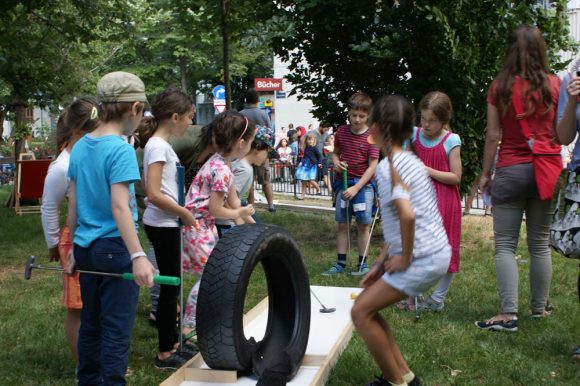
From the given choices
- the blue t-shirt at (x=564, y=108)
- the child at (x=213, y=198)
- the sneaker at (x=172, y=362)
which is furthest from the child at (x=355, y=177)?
the sneaker at (x=172, y=362)

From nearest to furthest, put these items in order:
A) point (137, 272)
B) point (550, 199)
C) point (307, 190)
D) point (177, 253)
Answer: point (137, 272) < point (177, 253) < point (550, 199) < point (307, 190)

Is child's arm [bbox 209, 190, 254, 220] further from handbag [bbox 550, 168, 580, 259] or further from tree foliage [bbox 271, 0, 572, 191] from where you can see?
tree foliage [bbox 271, 0, 572, 191]

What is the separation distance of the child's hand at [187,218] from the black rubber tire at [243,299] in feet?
1.45

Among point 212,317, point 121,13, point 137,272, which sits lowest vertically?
point 212,317

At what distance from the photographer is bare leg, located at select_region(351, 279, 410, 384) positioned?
12.8 ft

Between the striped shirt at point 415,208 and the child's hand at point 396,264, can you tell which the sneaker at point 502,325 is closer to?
the striped shirt at point 415,208

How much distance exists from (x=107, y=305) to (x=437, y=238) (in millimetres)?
1665

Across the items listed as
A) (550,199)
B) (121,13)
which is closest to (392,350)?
(550,199)

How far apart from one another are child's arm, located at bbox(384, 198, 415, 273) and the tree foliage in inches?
193

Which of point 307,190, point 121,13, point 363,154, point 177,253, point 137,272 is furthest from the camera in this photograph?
point 307,190

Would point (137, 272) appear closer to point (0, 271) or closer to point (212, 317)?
point (212, 317)

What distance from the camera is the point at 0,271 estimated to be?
8.78 m

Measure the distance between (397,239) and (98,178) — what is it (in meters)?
1.50

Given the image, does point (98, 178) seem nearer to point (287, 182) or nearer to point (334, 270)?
point (334, 270)
